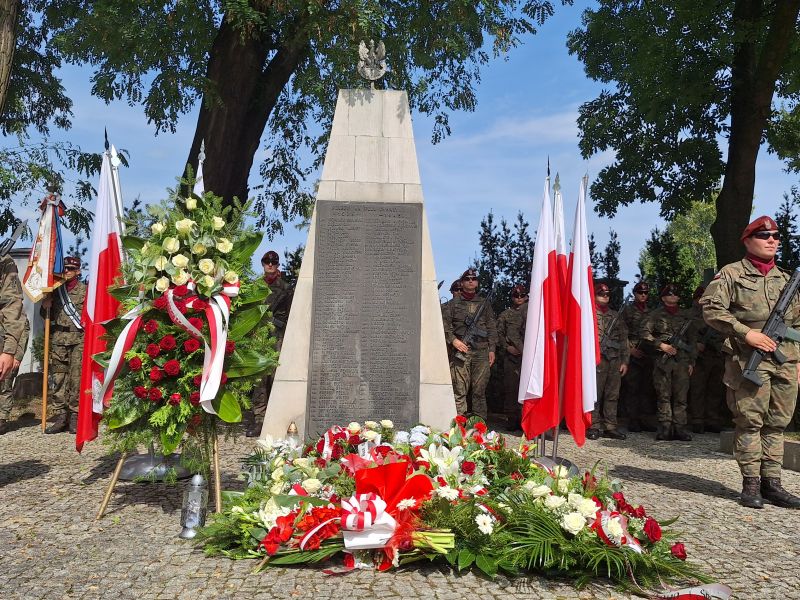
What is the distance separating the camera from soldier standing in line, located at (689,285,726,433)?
33.2 feet

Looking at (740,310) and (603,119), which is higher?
(603,119)

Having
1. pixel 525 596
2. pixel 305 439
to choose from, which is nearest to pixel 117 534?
pixel 305 439

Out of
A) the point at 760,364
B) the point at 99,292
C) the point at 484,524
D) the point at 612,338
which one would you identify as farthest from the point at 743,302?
the point at 99,292

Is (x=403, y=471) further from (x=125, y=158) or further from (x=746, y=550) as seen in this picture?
(x=125, y=158)

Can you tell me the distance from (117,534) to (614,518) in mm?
3072

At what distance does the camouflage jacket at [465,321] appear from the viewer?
933 centimetres

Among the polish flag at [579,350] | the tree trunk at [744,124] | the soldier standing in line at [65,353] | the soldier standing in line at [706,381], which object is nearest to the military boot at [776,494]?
the polish flag at [579,350]

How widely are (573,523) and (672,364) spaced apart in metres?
6.52

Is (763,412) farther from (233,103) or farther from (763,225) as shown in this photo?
(233,103)

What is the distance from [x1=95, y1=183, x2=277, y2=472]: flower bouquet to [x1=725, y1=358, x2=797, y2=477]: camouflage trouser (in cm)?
371

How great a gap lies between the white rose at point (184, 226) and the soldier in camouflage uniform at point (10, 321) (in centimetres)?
172

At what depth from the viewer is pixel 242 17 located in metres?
9.29

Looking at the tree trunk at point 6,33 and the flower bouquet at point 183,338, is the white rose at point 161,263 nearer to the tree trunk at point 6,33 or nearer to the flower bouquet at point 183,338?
the flower bouquet at point 183,338

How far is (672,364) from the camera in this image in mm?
9609
